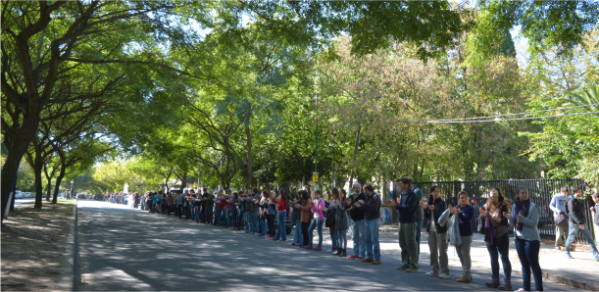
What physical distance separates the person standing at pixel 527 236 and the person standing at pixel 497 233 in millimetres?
184

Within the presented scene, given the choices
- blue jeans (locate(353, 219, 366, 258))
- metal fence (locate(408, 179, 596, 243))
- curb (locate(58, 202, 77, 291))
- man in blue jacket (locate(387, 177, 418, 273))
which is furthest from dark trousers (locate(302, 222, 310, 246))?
curb (locate(58, 202, 77, 291))

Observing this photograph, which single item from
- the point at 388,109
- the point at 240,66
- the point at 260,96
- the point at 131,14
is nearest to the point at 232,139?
the point at 388,109

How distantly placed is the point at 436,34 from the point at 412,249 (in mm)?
4232

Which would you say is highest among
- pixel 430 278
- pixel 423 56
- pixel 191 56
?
pixel 191 56

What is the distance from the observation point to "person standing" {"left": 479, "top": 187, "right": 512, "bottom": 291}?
7605 mm

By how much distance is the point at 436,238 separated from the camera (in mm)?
8945

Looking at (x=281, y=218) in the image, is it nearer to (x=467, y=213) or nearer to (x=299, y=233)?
(x=299, y=233)

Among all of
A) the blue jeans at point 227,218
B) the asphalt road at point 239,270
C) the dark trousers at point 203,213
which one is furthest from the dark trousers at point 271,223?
the dark trousers at point 203,213

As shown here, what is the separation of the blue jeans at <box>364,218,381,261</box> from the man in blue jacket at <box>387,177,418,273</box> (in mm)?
896

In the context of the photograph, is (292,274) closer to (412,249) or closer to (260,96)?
(412,249)

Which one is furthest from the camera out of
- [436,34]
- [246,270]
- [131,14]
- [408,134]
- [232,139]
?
[232,139]

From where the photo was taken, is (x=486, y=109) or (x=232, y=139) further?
(x=232, y=139)

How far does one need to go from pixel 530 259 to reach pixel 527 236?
0.37 meters

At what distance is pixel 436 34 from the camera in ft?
26.8
